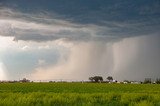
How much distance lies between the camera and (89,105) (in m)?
24.0

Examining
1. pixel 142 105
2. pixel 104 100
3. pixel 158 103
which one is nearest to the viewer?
pixel 142 105

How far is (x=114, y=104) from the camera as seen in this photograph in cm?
2795

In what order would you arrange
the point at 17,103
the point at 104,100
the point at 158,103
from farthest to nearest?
the point at 104,100, the point at 158,103, the point at 17,103

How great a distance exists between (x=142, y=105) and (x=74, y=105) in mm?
4392

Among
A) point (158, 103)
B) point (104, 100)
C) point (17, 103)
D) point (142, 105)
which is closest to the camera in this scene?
point (142, 105)

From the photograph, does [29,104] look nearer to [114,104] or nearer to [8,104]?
[8,104]

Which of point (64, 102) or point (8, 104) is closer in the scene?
point (8, 104)

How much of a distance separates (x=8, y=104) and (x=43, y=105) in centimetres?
285

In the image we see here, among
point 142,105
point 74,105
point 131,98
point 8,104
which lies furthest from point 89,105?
point 131,98

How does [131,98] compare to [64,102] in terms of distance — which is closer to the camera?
[64,102]

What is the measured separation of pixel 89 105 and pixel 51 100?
470 centimetres

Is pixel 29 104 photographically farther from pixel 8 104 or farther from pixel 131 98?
pixel 131 98

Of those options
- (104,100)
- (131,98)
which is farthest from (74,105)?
(131,98)

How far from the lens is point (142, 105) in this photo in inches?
910
